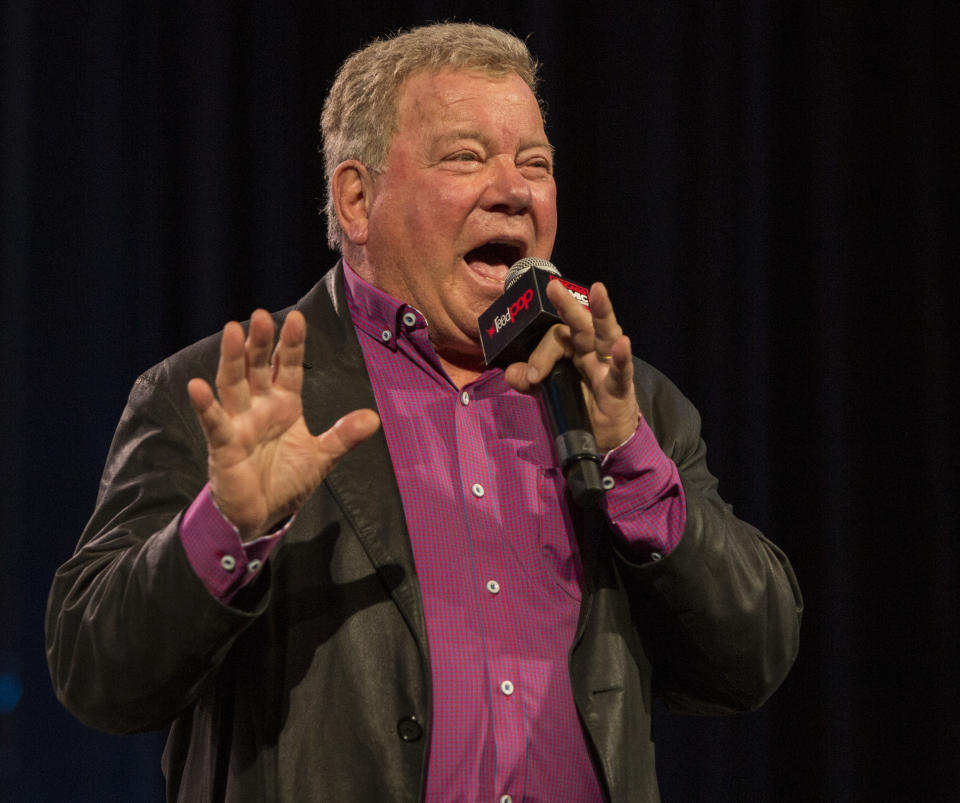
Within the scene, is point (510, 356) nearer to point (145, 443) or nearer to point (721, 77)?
point (145, 443)

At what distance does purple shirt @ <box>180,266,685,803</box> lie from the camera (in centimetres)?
147

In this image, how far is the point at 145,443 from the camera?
1573mm

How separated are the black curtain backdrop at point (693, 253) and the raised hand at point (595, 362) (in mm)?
1507

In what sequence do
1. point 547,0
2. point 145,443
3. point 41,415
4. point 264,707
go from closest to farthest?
1. point 264,707
2. point 145,443
3. point 41,415
4. point 547,0

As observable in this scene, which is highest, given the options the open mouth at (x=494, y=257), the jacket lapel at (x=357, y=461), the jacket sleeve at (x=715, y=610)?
the open mouth at (x=494, y=257)

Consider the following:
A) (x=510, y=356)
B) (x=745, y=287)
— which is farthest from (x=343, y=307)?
(x=745, y=287)

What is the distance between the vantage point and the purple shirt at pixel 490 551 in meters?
1.47

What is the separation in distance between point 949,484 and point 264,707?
2.11m

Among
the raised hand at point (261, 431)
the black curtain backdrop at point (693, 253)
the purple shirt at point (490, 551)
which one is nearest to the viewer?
the raised hand at point (261, 431)

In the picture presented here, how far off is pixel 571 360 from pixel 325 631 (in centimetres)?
47

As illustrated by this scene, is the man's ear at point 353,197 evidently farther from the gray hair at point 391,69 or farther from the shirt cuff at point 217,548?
the shirt cuff at point 217,548

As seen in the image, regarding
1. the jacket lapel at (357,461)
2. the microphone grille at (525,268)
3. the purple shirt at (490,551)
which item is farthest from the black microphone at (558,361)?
the jacket lapel at (357,461)

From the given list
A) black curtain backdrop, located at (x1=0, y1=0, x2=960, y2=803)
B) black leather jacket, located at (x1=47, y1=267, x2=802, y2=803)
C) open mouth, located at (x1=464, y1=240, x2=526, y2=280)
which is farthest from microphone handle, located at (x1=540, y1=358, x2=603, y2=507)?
black curtain backdrop, located at (x1=0, y1=0, x2=960, y2=803)

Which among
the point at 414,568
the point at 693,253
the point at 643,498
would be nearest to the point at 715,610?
the point at 643,498
